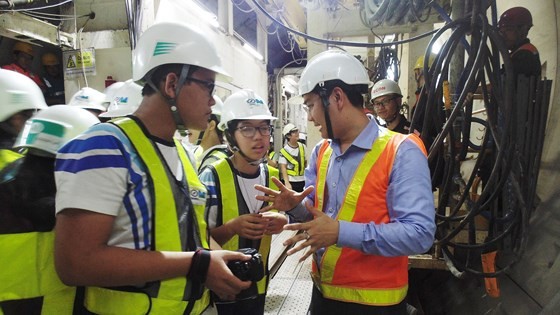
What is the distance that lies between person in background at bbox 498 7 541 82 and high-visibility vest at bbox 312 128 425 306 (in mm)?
1457

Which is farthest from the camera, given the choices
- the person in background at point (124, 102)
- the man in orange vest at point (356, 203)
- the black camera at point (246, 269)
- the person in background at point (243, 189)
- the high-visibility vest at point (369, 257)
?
the person in background at point (124, 102)

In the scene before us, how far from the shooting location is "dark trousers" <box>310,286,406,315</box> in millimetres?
1490

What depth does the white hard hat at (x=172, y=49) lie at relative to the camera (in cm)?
122

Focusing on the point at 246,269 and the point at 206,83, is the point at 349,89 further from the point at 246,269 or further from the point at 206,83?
the point at 246,269

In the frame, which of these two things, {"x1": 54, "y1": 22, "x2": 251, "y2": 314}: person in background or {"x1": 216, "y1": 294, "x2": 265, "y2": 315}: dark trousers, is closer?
{"x1": 54, "y1": 22, "x2": 251, "y2": 314}: person in background

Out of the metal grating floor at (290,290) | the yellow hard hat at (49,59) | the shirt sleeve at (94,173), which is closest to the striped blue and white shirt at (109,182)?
the shirt sleeve at (94,173)

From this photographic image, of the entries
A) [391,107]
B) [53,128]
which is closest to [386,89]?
[391,107]

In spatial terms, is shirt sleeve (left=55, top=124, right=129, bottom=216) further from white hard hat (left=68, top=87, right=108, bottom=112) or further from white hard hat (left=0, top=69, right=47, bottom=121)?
white hard hat (left=68, top=87, right=108, bottom=112)

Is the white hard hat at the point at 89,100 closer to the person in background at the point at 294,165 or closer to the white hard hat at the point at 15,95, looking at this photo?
the white hard hat at the point at 15,95

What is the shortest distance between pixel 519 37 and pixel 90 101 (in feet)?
12.6

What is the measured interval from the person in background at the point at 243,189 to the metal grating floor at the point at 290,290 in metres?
0.95

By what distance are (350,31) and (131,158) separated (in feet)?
→ 15.4

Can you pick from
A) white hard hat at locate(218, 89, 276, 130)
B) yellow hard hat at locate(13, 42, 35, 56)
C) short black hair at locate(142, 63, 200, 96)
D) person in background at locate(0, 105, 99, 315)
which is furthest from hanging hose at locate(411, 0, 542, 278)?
yellow hard hat at locate(13, 42, 35, 56)

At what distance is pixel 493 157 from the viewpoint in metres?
2.35
